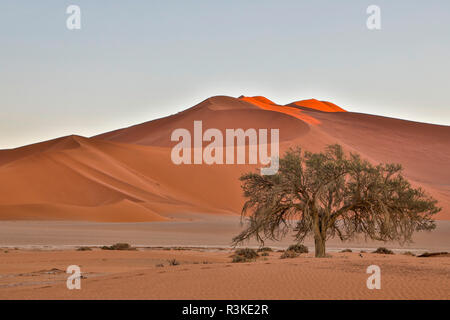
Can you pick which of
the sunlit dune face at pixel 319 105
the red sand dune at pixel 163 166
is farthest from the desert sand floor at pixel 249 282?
the sunlit dune face at pixel 319 105

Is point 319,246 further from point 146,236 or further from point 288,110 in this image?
point 288,110

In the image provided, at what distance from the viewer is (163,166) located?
8050cm

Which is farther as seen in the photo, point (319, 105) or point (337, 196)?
point (319, 105)

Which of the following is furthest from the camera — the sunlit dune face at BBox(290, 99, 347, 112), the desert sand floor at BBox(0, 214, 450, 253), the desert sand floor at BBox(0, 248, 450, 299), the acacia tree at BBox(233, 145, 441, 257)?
the sunlit dune face at BBox(290, 99, 347, 112)

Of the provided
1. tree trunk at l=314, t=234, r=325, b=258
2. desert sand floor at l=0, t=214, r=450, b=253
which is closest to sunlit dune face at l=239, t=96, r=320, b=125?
desert sand floor at l=0, t=214, r=450, b=253

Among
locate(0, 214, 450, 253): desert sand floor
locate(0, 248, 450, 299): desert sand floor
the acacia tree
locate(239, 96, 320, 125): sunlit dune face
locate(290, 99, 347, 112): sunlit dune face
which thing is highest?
locate(290, 99, 347, 112): sunlit dune face

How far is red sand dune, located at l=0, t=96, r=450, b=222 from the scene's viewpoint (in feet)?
197

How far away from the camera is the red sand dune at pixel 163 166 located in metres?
60.2

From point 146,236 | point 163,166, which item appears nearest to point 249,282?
point 146,236

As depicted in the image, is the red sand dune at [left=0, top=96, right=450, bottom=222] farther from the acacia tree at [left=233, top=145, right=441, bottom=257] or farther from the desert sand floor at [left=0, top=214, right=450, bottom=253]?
the acacia tree at [left=233, top=145, right=441, bottom=257]
